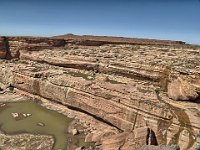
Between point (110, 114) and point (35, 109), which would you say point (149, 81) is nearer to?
point (110, 114)

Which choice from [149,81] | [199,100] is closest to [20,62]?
[149,81]

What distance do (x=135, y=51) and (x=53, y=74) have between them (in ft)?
38.0

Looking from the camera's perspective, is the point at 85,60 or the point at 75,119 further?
the point at 85,60

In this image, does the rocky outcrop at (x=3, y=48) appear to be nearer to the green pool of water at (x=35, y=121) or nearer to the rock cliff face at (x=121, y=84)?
the rock cliff face at (x=121, y=84)

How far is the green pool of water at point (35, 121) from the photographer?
26938 mm

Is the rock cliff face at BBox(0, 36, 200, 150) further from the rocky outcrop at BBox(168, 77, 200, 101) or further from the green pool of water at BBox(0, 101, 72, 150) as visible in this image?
the green pool of water at BBox(0, 101, 72, 150)

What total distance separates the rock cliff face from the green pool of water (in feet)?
5.94

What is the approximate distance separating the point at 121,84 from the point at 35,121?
8.71 meters

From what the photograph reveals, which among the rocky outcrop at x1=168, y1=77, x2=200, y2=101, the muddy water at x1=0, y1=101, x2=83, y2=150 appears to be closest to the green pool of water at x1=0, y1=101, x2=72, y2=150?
the muddy water at x1=0, y1=101, x2=83, y2=150

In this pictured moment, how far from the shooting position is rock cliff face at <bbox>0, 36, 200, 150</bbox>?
23156mm

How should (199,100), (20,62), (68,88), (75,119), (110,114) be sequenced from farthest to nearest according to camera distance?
(20,62) → (68,88) → (75,119) → (110,114) → (199,100)

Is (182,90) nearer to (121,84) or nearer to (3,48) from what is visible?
(121,84)

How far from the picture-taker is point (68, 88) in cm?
3228

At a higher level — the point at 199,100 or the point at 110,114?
the point at 199,100
